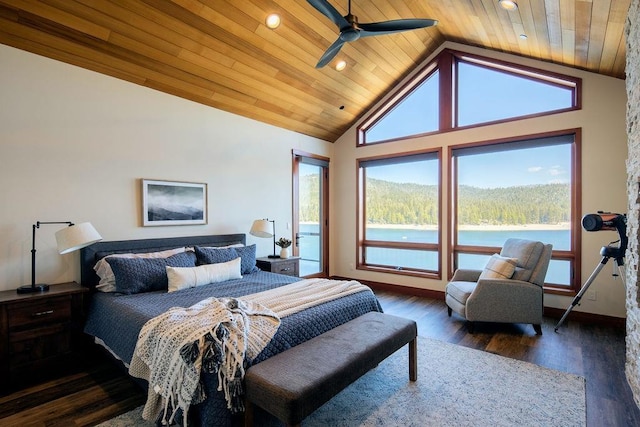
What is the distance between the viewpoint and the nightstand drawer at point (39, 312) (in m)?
2.53

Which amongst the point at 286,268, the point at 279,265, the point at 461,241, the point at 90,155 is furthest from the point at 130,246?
the point at 461,241

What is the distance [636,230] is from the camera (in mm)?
2400

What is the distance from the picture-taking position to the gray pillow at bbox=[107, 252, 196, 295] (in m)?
2.97

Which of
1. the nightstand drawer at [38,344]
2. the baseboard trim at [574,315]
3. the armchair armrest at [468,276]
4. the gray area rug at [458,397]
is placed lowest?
the gray area rug at [458,397]

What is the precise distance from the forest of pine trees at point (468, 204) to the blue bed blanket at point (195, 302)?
2693 millimetres

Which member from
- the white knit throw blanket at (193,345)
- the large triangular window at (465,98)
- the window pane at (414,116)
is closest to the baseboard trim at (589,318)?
the large triangular window at (465,98)

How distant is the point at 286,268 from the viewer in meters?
4.63

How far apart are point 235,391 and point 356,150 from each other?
4.92 m

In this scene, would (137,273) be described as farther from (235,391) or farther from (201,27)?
(201,27)

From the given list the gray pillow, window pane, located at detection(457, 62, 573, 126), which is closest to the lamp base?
the gray pillow

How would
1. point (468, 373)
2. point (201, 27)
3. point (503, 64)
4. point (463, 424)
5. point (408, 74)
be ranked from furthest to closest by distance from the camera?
point (408, 74) < point (503, 64) < point (201, 27) < point (468, 373) < point (463, 424)

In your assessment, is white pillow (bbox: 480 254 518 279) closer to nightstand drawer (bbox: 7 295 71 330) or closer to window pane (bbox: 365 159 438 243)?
window pane (bbox: 365 159 438 243)

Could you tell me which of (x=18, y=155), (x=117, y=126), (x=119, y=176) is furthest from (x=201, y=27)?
(x=18, y=155)

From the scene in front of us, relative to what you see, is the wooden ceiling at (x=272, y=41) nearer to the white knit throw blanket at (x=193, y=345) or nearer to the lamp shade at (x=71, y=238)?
the lamp shade at (x=71, y=238)
